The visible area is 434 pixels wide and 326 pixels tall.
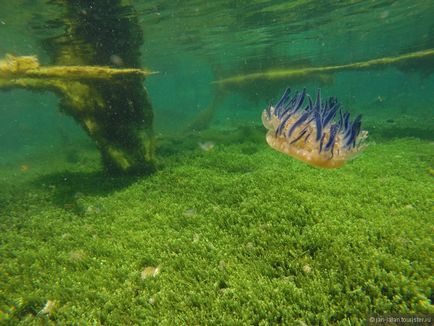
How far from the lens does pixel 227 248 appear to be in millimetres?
6441

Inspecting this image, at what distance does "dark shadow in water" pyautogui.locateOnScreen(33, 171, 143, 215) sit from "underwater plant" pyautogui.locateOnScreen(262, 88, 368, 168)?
27.7 feet

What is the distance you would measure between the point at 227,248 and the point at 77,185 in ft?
26.7

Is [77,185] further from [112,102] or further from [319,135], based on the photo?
[319,135]

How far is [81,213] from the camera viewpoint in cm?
947

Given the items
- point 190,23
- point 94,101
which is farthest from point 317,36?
point 94,101

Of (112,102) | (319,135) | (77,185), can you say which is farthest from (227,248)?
(112,102)

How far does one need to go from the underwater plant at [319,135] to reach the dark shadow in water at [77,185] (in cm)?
845

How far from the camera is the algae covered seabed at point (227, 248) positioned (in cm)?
488

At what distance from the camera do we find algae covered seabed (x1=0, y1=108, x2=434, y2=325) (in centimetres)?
488

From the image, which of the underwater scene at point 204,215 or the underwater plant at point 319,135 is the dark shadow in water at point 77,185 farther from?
the underwater plant at point 319,135

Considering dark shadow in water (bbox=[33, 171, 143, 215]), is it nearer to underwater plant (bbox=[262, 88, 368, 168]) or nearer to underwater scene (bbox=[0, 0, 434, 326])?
underwater scene (bbox=[0, 0, 434, 326])

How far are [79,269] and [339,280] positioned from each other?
5.89 m

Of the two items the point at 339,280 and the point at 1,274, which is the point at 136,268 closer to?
the point at 1,274

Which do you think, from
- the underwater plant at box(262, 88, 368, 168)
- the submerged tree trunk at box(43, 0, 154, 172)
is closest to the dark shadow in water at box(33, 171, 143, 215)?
the submerged tree trunk at box(43, 0, 154, 172)
